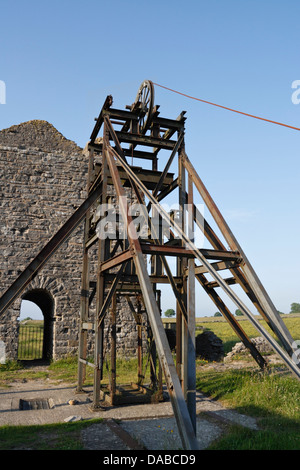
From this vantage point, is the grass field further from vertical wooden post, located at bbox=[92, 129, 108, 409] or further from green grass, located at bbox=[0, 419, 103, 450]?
vertical wooden post, located at bbox=[92, 129, 108, 409]

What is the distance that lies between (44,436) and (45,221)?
26.8 ft

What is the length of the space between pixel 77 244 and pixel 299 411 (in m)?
8.53

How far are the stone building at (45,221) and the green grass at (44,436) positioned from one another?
21.0 feet

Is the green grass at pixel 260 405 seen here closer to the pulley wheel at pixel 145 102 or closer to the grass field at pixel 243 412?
the grass field at pixel 243 412

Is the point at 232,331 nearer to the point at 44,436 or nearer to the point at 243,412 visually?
the point at 243,412

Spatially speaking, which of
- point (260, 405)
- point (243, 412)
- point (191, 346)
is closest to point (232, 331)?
point (260, 405)

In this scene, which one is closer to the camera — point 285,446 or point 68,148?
point 285,446

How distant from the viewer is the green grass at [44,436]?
4.66m

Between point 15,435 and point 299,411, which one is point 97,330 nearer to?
point 15,435

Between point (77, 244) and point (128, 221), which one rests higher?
point (77, 244)

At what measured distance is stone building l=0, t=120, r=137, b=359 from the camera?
11867mm

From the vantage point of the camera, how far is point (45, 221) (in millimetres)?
12438

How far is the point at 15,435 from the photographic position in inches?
201

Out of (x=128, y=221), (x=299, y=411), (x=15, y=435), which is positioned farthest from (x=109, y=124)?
(x=299, y=411)
